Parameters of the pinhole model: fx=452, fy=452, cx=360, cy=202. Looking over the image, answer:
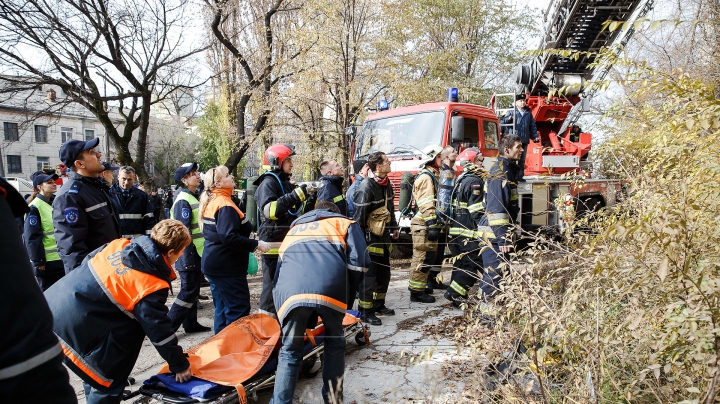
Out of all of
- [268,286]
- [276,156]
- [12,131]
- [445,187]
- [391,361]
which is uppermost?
[12,131]

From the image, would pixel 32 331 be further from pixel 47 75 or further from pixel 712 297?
pixel 47 75

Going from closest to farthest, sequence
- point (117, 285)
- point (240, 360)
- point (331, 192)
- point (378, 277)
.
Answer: point (117, 285), point (240, 360), point (331, 192), point (378, 277)

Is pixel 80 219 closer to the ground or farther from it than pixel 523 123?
closer to the ground

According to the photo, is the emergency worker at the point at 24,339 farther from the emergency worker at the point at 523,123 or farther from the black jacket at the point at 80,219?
the emergency worker at the point at 523,123

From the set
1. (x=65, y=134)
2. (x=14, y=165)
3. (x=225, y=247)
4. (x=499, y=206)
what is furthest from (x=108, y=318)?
(x=65, y=134)

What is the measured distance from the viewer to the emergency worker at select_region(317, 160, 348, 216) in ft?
14.8

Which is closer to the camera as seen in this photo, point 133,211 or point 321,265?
point 321,265

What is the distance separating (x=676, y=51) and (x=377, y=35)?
6492mm

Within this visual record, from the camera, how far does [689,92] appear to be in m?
2.20

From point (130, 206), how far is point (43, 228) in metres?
1.02

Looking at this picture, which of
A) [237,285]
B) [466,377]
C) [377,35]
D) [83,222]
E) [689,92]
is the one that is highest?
[377,35]

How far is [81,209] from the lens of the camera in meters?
3.62

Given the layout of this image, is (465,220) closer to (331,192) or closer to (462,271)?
(462,271)

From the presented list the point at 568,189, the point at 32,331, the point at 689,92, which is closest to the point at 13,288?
the point at 32,331
